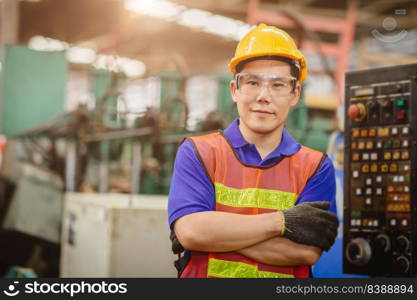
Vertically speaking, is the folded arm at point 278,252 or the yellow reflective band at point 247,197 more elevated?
the yellow reflective band at point 247,197

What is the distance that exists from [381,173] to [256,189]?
1.38 feet

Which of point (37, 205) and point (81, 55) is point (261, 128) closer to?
point (37, 205)

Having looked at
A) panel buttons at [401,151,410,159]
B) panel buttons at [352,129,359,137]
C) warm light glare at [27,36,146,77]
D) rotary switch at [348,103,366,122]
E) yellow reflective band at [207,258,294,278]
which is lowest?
yellow reflective band at [207,258,294,278]

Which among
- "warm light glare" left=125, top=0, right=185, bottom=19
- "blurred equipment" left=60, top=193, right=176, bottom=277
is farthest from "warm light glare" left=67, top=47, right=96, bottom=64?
"blurred equipment" left=60, top=193, right=176, bottom=277

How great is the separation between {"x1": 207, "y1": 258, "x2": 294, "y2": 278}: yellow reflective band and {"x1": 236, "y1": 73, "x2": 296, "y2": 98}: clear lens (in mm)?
418

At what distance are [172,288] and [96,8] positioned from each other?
19.8 feet

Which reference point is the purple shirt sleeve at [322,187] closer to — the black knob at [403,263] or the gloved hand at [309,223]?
the gloved hand at [309,223]

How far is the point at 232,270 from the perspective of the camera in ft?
4.54

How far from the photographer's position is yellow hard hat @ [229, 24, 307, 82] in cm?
142

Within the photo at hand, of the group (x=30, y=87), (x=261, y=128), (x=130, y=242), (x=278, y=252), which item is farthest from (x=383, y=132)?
(x=30, y=87)

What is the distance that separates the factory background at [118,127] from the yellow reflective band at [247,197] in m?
1.59

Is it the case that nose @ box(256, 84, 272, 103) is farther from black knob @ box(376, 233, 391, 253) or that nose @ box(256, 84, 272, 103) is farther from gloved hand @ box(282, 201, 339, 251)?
black knob @ box(376, 233, 391, 253)

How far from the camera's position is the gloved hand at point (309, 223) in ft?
4.42

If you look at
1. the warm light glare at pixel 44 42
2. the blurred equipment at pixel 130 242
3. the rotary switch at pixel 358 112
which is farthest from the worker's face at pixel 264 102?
the warm light glare at pixel 44 42
